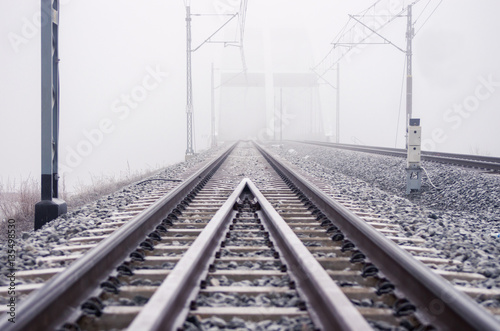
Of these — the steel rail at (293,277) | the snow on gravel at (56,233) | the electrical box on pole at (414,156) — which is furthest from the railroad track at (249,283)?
the electrical box on pole at (414,156)

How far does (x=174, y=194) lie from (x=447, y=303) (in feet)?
13.0

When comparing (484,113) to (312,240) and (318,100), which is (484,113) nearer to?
(318,100)

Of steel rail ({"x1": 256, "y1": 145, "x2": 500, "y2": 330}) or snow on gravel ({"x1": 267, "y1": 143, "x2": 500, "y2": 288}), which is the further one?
snow on gravel ({"x1": 267, "y1": 143, "x2": 500, "y2": 288})

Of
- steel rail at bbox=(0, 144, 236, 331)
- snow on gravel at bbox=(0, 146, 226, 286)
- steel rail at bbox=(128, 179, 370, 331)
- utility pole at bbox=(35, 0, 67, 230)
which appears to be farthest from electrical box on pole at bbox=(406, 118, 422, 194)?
utility pole at bbox=(35, 0, 67, 230)

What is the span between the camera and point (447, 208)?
23.2 ft

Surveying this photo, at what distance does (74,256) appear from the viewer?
3221 millimetres

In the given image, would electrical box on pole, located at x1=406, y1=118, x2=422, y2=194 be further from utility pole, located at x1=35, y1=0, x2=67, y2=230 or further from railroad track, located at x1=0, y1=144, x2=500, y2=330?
utility pole, located at x1=35, y1=0, x2=67, y2=230

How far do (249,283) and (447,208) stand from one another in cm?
534

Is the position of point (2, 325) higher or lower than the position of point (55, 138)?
lower

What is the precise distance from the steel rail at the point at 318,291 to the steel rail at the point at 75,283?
1.15m

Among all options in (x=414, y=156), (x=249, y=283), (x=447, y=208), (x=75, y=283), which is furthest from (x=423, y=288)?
(x=414, y=156)

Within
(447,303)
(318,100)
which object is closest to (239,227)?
(447,303)

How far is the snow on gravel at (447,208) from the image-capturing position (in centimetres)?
349

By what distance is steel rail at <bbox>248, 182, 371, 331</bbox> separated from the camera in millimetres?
1894
